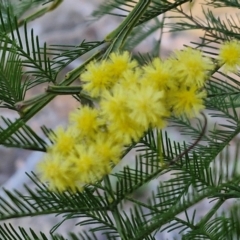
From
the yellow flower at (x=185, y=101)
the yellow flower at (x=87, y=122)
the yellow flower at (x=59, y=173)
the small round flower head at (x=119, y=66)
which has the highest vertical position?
the small round flower head at (x=119, y=66)

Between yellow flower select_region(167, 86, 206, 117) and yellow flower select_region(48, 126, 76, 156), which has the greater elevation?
yellow flower select_region(167, 86, 206, 117)

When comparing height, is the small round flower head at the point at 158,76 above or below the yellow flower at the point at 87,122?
above

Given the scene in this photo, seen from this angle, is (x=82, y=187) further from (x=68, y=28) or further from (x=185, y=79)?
(x=68, y=28)

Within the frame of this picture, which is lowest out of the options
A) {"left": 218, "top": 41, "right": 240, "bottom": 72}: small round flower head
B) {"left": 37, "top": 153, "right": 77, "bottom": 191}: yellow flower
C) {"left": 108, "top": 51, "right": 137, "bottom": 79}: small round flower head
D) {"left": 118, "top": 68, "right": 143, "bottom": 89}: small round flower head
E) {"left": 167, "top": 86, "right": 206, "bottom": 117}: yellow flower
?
{"left": 37, "top": 153, "right": 77, "bottom": 191}: yellow flower
